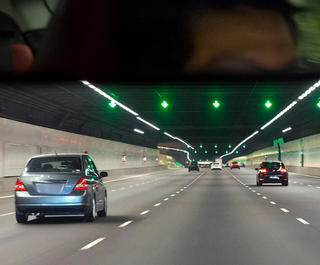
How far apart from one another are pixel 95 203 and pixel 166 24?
A: 10397 mm

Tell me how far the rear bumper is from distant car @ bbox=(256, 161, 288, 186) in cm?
2820

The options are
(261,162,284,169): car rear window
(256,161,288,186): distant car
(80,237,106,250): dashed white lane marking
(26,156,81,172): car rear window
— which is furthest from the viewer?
(261,162,284,169): car rear window

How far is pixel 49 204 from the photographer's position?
15102 mm

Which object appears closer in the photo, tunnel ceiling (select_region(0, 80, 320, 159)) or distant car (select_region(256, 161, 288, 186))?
tunnel ceiling (select_region(0, 80, 320, 159))

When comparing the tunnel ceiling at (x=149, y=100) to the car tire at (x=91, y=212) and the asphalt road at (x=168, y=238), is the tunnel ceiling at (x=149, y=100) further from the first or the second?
the car tire at (x=91, y=212)

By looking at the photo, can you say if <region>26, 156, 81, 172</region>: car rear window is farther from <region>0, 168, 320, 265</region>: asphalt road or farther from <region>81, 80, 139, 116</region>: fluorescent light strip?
<region>81, 80, 139, 116</region>: fluorescent light strip

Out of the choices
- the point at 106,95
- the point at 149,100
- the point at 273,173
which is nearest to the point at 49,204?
the point at 106,95

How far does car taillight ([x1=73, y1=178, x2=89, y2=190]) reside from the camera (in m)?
15.3

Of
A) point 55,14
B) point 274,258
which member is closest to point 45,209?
point 274,258

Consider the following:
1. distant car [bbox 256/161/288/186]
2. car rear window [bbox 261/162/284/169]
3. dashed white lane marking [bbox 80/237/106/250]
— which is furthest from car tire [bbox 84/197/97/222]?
car rear window [bbox 261/162/284/169]

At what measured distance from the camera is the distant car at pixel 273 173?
41.8 metres

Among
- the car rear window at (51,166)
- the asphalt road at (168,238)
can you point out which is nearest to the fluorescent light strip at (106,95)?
the asphalt road at (168,238)

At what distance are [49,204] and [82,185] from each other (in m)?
0.94

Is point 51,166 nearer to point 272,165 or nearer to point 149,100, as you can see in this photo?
point 149,100
